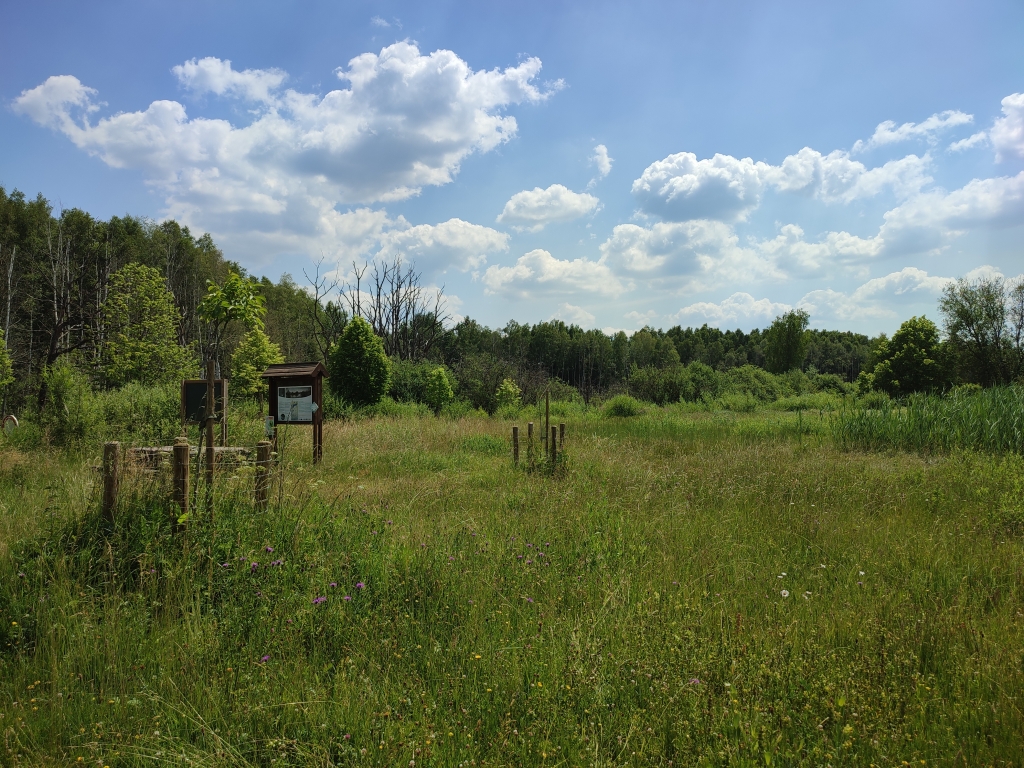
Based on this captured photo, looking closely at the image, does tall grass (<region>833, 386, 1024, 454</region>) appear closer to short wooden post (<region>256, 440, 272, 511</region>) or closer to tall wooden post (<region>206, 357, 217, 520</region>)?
short wooden post (<region>256, 440, 272, 511</region>)

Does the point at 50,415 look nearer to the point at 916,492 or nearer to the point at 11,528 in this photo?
the point at 11,528

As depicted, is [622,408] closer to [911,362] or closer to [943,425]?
[943,425]

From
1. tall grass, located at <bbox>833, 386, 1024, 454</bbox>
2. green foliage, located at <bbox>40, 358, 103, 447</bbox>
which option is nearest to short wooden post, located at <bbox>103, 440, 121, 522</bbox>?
green foliage, located at <bbox>40, 358, 103, 447</bbox>

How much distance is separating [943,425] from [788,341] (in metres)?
48.4

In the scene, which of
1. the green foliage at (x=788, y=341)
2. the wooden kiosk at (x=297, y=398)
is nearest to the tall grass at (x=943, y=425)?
the wooden kiosk at (x=297, y=398)

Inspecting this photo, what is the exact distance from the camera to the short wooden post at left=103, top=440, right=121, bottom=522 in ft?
12.4

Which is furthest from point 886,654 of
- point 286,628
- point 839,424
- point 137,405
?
point 137,405

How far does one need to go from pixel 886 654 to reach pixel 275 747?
127 inches

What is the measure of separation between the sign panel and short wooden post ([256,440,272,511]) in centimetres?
524

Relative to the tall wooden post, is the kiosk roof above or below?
above

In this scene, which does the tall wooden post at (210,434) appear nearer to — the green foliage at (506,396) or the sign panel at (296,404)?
the sign panel at (296,404)

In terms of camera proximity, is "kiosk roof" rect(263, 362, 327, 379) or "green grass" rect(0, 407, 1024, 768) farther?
"kiosk roof" rect(263, 362, 327, 379)

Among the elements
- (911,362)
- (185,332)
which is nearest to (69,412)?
(185,332)

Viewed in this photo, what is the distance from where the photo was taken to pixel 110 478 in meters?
3.81
